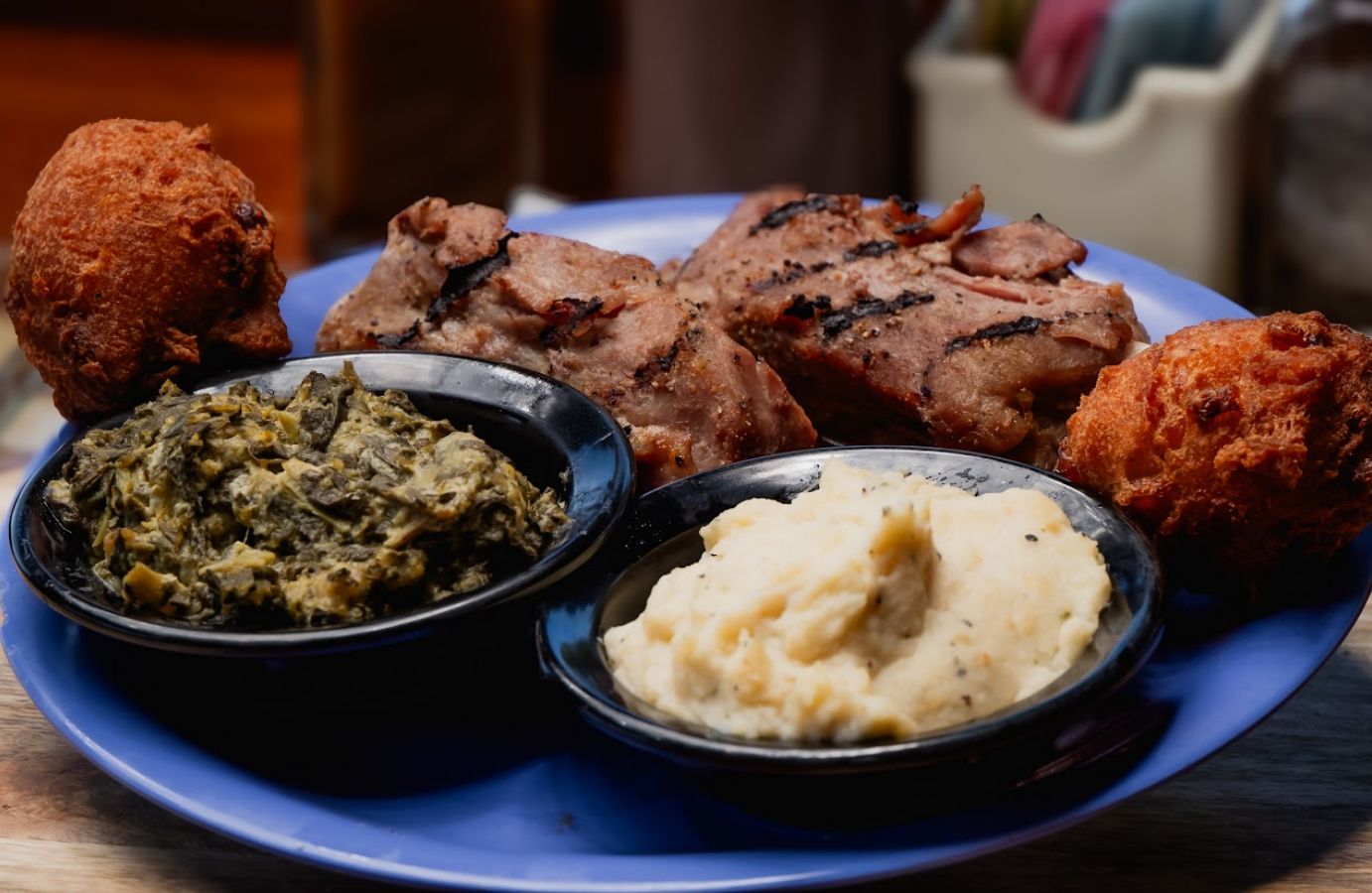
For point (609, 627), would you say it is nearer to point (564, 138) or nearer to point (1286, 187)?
point (1286, 187)

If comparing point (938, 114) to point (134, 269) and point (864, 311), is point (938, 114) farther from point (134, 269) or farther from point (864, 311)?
point (134, 269)

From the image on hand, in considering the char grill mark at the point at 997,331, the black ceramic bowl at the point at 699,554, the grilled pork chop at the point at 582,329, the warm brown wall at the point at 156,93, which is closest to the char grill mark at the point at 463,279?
the grilled pork chop at the point at 582,329

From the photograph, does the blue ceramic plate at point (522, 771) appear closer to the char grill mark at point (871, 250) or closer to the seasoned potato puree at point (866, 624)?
the seasoned potato puree at point (866, 624)

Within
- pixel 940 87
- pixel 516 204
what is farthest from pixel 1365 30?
pixel 516 204

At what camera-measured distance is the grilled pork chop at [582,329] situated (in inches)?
109

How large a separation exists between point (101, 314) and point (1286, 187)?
4263 millimetres

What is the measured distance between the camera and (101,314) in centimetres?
281

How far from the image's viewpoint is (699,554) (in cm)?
238

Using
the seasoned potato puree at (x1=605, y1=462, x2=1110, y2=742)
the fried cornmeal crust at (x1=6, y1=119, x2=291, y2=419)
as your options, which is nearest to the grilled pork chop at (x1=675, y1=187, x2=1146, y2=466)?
the seasoned potato puree at (x1=605, y1=462, x2=1110, y2=742)

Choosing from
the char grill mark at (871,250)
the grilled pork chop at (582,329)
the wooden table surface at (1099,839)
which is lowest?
the wooden table surface at (1099,839)

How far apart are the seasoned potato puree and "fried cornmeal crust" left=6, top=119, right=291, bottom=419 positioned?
3.96 feet

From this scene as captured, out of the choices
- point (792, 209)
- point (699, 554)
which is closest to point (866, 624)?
point (699, 554)

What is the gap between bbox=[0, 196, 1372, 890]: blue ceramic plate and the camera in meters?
1.96

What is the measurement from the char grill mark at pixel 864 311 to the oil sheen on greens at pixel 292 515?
31.2 inches
